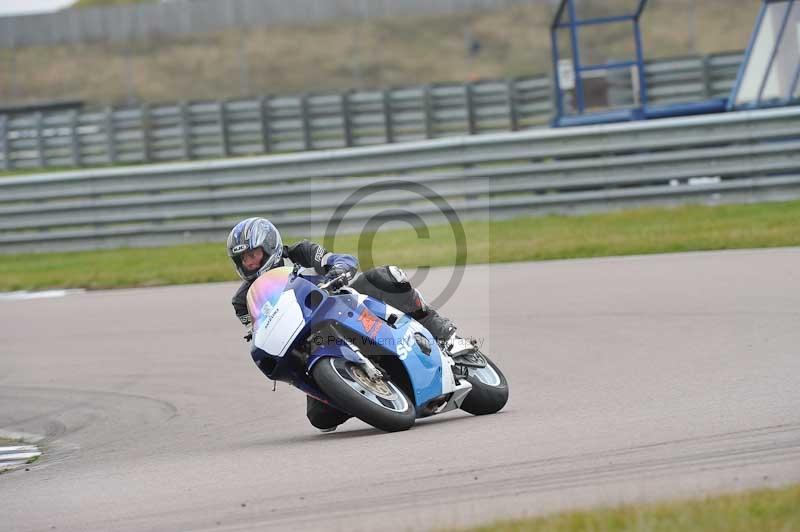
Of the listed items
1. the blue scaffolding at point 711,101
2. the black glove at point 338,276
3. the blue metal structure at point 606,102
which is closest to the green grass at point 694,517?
the black glove at point 338,276

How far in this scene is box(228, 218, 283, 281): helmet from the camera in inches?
289

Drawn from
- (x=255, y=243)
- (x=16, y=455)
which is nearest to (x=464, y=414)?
(x=255, y=243)

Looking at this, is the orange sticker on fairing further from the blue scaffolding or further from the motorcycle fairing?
the blue scaffolding

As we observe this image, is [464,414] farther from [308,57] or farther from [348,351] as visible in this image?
[308,57]

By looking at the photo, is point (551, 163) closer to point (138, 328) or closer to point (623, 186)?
point (623, 186)

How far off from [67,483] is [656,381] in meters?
3.54

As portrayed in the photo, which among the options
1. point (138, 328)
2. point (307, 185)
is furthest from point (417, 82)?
point (138, 328)

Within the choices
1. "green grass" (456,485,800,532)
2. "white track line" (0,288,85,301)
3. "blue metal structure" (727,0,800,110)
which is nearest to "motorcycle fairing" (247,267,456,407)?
"green grass" (456,485,800,532)

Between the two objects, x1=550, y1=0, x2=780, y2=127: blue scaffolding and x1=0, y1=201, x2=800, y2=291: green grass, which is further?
x1=550, y1=0, x2=780, y2=127: blue scaffolding

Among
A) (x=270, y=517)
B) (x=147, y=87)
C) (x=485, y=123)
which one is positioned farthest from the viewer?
(x=147, y=87)

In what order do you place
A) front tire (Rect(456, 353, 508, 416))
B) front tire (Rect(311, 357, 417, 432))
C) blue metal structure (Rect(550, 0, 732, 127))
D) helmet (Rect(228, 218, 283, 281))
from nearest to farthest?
front tire (Rect(311, 357, 417, 432)) → helmet (Rect(228, 218, 283, 281)) → front tire (Rect(456, 353, 508, 416)) → blue metal structure (Rect(550, 0, 732, 127))

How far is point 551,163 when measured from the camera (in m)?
17.4

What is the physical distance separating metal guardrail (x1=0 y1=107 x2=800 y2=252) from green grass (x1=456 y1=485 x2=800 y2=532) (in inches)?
475

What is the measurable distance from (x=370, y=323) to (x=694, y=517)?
3.02 metres
